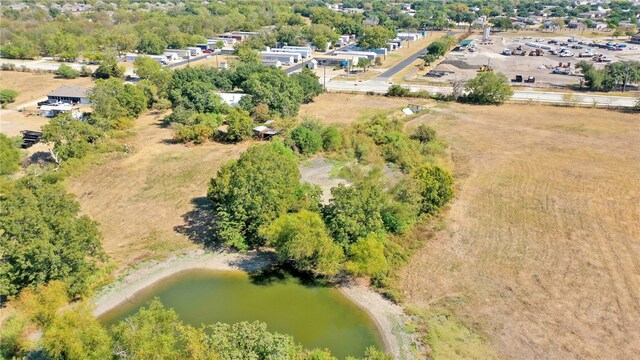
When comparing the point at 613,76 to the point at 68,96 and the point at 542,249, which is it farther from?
the point at 68,96

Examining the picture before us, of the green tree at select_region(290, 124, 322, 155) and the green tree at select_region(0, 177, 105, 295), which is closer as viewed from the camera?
the green tree at select_region(0, 177, 105, 295)

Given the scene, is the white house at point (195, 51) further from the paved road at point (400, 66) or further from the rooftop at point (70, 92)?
the paved road at point (400, 66)

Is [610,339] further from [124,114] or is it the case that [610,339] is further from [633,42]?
[633,42]

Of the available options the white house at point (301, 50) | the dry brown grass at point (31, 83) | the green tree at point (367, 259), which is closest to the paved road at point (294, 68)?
the white house at point (301, 50)

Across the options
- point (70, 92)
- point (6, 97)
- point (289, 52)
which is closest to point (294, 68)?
point (289, 52)

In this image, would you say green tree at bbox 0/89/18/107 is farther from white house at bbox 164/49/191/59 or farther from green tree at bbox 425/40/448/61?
green tree at bbox 425/40/448/61

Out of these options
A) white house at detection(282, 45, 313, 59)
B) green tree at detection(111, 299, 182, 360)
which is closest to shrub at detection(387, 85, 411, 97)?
white house at detection(282, 45, 313, 59)
